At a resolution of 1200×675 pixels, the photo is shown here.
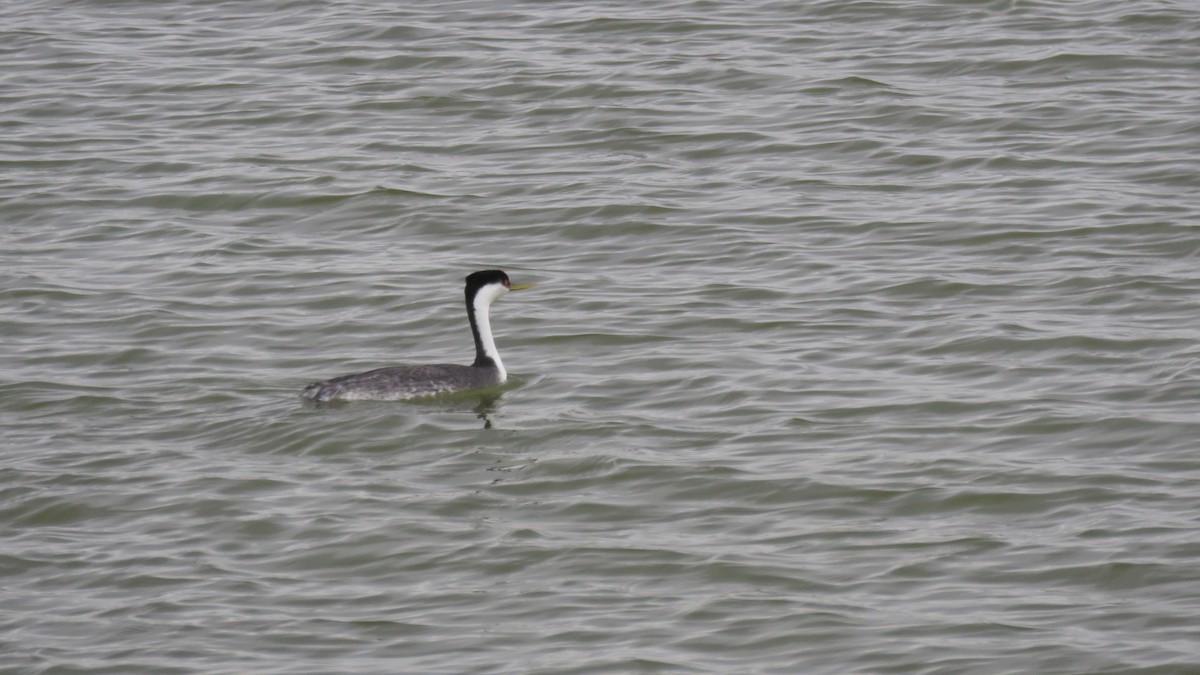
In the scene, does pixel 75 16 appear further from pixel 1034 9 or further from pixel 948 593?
pixel 948 593

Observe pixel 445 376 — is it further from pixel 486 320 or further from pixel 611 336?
pixel 611 336

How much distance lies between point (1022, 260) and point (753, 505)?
4637 mm

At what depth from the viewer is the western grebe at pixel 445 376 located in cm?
1160

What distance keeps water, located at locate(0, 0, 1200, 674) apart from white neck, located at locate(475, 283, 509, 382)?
23 centimetres

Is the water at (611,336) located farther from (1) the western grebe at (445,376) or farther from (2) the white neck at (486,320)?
(2) the white neck at (486,320)

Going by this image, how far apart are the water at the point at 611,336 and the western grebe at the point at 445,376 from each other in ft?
0.38

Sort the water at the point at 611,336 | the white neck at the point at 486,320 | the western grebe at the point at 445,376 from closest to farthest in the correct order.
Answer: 1. the water at the point at 611,336
2. the western grebe at the point at 445,376
3. the white neck at the point at 486,320

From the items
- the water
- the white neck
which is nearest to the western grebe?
the white neck

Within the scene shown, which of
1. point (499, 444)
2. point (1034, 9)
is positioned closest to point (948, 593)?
point (499, 444)

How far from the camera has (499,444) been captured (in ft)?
36.8

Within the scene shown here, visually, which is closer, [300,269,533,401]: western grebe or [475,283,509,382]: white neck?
[300,269,533,401]: western grebe

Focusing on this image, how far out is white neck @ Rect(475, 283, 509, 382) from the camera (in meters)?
12.4

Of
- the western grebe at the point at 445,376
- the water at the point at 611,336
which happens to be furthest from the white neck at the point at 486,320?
the water at the point at 611,336

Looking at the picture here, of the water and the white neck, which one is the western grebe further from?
the water
